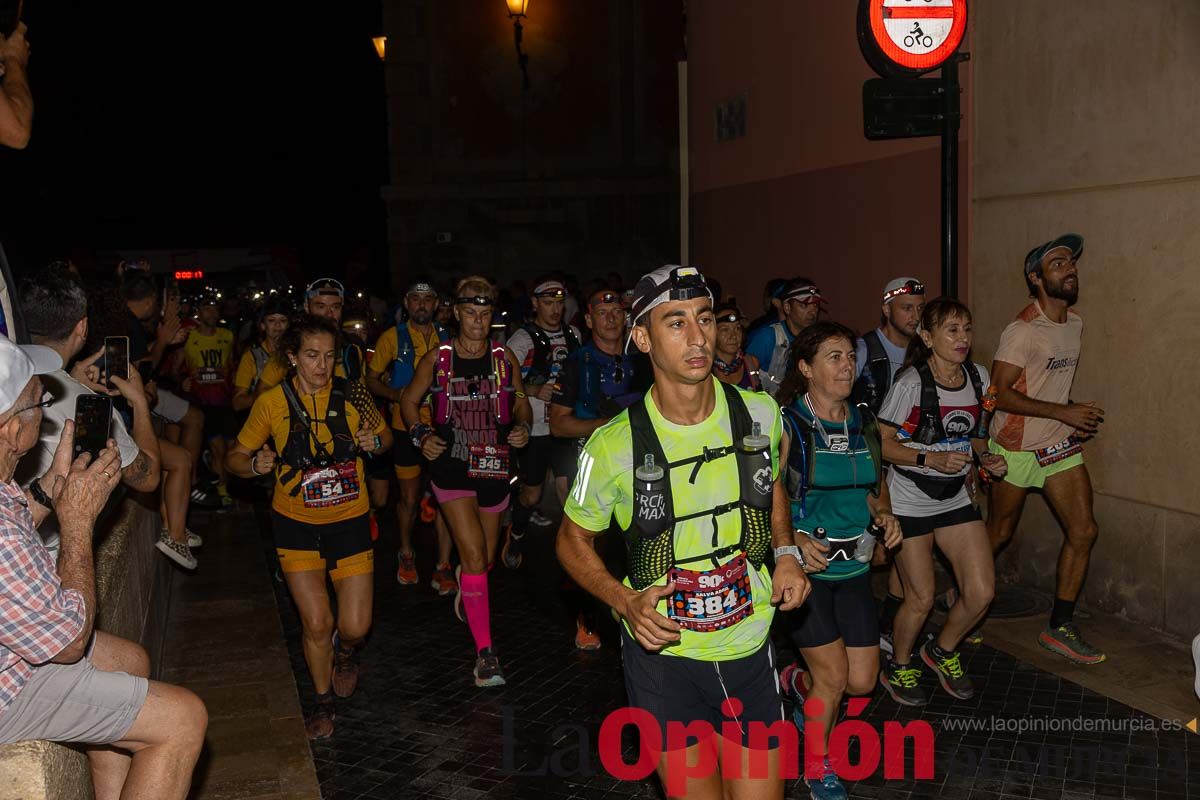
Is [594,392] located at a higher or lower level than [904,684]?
higher

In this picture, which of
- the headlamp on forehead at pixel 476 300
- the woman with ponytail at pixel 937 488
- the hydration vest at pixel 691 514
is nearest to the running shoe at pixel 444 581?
the headlamp on forehead at pixel 476 300

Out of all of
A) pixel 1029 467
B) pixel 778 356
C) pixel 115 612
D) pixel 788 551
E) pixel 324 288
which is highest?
pixel 324 288

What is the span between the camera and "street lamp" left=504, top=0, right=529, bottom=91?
73.0 ft

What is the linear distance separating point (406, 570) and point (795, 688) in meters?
4.10

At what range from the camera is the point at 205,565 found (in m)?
9.93

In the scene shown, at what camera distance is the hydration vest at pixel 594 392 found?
25.8 ft

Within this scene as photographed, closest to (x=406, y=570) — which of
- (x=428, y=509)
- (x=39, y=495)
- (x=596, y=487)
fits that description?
(x=428, y=509)

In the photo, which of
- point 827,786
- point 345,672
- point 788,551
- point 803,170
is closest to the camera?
point 788,551

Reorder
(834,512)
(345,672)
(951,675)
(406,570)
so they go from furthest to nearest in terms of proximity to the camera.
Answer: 1. (406,570)
2. (345,672)
3. (951,675)
4. (834,512)

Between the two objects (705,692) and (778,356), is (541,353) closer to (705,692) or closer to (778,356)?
(778,356)

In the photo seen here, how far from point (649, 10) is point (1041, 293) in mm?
17705

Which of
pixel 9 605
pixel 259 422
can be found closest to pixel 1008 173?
pixel 259 422

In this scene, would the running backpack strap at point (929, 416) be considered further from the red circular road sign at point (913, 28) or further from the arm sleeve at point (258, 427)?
the arm sleeve at point (258, 427)

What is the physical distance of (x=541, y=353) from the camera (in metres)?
9.57
